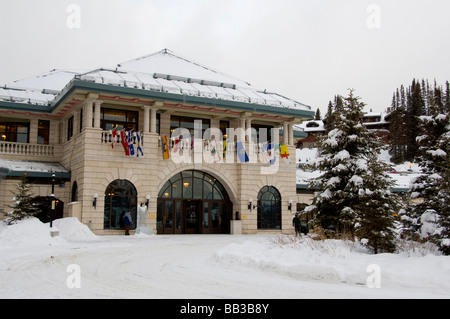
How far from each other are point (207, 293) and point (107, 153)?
20741 millimetres

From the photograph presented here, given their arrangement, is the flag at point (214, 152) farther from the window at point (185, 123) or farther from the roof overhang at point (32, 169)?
the roof overhang at point (32, 169)

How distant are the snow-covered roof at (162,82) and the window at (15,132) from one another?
79.2 inches

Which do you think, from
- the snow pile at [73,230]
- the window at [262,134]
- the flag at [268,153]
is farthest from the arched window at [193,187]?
the snow pile at [73,230]

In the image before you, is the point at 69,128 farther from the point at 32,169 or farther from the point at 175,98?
the point at 175,98

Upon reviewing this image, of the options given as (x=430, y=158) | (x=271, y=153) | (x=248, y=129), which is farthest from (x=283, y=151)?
(x=430, y=158)

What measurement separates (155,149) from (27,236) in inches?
436

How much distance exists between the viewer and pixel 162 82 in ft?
104

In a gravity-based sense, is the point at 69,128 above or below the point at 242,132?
above

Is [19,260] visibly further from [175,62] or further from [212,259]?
[175,62]

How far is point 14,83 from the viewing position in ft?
116

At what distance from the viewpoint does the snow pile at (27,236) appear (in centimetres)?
1981

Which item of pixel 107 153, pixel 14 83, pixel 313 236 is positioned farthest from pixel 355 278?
pixel 14 83

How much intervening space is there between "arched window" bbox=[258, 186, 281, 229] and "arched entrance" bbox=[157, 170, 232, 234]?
7.28ft
